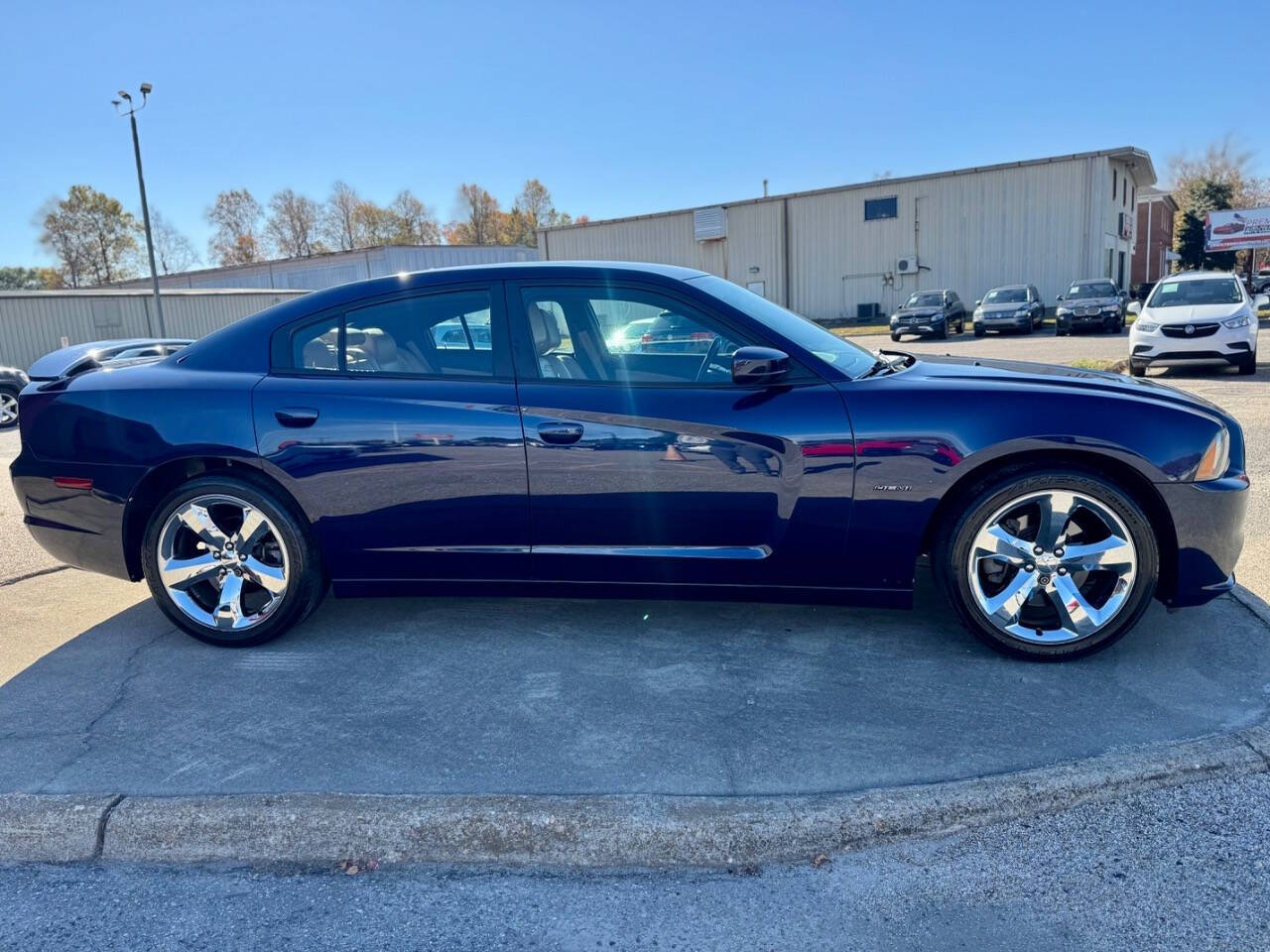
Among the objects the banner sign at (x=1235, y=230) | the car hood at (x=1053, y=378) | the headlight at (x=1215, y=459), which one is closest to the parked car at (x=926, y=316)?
the car hood at (x=1053, y=378)

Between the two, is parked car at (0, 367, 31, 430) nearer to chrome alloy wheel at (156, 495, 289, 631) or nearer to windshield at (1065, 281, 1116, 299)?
chrome alloy wheel at (156, 495, 289, 631)

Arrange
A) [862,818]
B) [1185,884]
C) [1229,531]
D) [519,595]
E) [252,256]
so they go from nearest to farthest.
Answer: [1185,884] < [862,818] < [1229,531] < [519,595] < [252,256]

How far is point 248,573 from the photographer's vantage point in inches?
149

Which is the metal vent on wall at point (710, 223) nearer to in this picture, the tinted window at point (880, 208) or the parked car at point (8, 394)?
the tinted window at point (880, 208)

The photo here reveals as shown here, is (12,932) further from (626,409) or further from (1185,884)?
(1185,884)

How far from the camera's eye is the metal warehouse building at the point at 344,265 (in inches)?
1986

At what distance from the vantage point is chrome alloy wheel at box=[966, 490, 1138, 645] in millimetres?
3289

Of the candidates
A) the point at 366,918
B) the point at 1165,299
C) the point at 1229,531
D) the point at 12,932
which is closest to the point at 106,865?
the point at 12,932

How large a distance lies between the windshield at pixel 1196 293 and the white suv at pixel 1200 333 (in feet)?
0.05

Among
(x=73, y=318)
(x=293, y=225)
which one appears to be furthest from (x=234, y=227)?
(x=73, y=318)

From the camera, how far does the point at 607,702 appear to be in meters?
3.18

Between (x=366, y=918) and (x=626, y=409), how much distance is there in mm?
A: 1904

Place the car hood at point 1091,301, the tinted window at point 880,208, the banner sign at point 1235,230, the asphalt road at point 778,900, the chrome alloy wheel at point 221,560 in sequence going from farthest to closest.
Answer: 1. the banner sign at point 1235,230
2. the tinted window at point 880,208
3. the car hood at point 1091,301
4. the chrome alloy wheel at point 221,560
5. the asphalt road at point 778,900

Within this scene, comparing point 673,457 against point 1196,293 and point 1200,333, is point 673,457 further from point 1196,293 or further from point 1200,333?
point 1196,293
